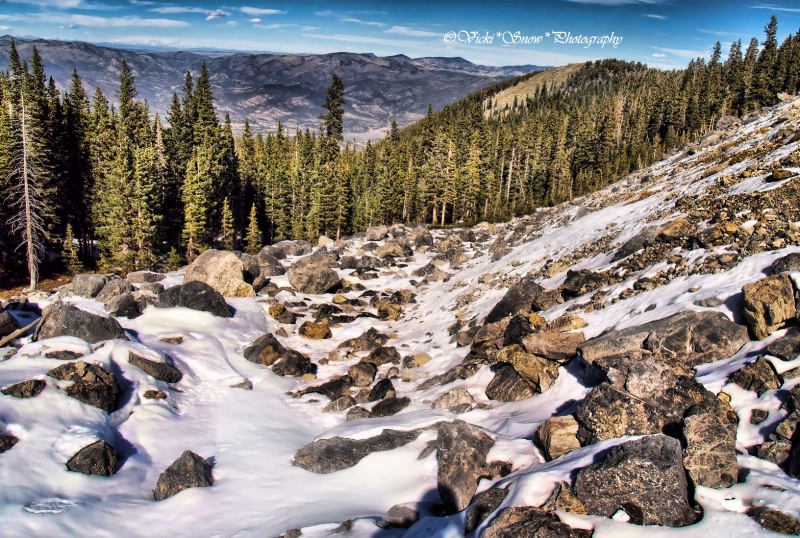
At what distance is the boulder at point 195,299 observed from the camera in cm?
2427

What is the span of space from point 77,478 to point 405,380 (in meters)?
11.5

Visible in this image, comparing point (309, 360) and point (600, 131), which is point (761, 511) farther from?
point (600, 131)

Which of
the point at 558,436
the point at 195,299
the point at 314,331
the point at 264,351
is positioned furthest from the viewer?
the point at 314,331

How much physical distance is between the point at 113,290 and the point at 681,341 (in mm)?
25878

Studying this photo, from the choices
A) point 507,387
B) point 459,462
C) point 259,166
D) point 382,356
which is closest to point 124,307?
point 382,356

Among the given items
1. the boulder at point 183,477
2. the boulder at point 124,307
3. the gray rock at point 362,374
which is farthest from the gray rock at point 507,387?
the boulder at point 124,307

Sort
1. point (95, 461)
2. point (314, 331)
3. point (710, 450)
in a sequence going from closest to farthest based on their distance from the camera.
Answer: point (710, 450), point (95, 461), point (314, 331)

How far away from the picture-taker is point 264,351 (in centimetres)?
2195

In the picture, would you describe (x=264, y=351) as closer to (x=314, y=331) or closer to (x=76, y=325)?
(x=314, y=331)

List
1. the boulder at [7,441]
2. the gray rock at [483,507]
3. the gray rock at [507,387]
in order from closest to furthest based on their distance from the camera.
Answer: the gray rock at [483,507] < the boulder at [7,441] < the gray rock at [507,387]

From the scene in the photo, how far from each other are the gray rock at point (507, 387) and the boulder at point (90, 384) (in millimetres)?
11921

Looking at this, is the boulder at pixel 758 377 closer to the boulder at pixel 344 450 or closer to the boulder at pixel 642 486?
the boulder at pixel 642 486

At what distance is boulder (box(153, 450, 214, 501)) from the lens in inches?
457

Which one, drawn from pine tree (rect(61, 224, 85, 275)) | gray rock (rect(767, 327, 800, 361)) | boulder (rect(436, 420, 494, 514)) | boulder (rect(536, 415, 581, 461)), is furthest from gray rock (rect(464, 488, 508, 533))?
pine tree (rect(61, 224, 85, 275))
